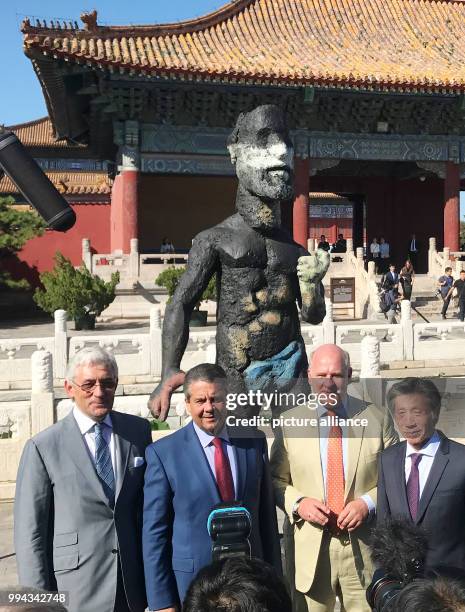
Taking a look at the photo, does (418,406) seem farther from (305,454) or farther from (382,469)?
(305,454)

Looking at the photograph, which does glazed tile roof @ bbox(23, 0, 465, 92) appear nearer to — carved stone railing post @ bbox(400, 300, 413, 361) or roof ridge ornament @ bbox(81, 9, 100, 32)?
roof ridge ornament @ bbox(81, 9, 100, 32)

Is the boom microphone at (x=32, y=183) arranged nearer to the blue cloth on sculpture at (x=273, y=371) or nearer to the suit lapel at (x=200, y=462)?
the suit lapel at (x=200, y=462)

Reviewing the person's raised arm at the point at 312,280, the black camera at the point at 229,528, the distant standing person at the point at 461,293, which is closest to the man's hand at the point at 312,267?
the person's raised arm at the point at 312,280

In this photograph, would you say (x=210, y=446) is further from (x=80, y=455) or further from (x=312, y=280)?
(x=312, y=280)

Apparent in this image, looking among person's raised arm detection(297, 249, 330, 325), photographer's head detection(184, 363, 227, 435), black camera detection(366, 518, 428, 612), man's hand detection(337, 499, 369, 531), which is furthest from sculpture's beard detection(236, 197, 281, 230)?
black camera detection(366, 518, 428, 612)

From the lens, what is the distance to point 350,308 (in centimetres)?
1555

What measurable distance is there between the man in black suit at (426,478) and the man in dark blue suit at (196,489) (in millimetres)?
444

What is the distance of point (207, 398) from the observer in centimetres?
258

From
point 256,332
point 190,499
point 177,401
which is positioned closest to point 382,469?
point 190,499

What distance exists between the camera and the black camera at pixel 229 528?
2.37m

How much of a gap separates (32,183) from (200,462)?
1167mm

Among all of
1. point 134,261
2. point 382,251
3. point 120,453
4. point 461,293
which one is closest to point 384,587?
point 120,453

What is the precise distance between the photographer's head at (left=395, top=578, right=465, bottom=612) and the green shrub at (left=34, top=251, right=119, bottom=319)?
1303 cm

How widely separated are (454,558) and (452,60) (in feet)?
58.1
